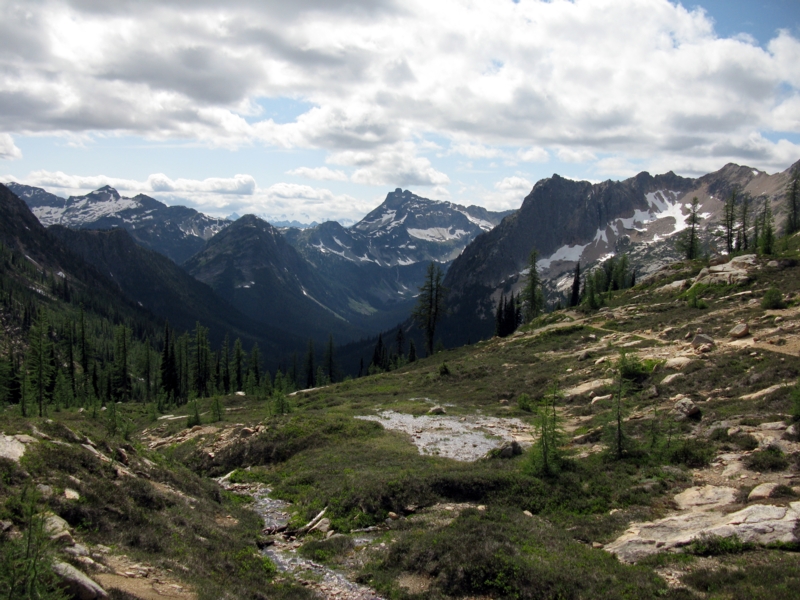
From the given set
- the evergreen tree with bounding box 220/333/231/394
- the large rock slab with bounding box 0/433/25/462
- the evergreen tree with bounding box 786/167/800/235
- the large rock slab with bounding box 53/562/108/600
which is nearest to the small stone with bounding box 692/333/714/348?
the large rock slab with bounding box 53/562/108/600

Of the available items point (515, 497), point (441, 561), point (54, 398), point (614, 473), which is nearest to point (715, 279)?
point (614, 473)

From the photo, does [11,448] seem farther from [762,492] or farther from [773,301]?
[773,301]

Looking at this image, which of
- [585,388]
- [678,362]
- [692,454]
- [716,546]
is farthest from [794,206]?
[716,546]

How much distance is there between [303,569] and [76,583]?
26.1 feet

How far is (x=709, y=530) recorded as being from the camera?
47.5 feet

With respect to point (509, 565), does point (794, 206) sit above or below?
above

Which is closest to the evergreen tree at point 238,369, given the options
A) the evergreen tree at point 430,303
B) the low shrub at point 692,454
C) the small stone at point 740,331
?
the evergreen tree at point 430,303

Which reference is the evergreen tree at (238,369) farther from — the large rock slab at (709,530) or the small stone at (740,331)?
the large rock slab at (709,530)

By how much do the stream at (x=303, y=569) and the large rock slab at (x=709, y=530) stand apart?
26.3 ft

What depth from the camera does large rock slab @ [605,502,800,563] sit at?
45.0 ft

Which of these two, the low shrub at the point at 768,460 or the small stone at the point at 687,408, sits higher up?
the small stone at the point at 687,408

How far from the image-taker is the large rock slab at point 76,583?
9.77 metres

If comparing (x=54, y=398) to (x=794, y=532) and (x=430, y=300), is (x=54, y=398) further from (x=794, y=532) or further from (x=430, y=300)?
(x=794, y=532)

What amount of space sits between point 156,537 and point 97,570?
3.49 metres
